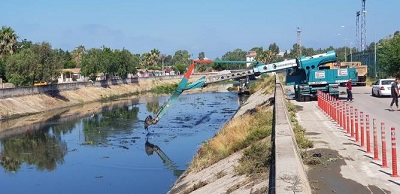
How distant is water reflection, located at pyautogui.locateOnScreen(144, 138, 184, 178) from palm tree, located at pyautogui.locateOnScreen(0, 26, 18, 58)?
65.2 metres

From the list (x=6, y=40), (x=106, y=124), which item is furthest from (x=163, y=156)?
(x=6, y=40)

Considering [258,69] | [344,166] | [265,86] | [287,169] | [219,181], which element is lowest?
[219,181]

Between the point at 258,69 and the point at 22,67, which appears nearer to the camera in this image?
A: the point at 258,69

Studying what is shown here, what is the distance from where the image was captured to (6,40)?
94.1 meters

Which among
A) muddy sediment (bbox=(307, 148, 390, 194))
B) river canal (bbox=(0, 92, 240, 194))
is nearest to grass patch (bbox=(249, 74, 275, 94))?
river canal (bbox=(0, 92, 240, 194))

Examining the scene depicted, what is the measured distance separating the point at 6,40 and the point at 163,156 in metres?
71.6

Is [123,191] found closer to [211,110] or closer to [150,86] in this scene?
[211,110]

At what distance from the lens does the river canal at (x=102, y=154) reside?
25.0 m

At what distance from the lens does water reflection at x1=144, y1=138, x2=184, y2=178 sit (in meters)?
26.8

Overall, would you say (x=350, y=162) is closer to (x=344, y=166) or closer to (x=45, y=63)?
(x=344, y=166)

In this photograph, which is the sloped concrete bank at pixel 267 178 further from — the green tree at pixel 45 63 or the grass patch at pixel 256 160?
the green tree at pixel 45 63

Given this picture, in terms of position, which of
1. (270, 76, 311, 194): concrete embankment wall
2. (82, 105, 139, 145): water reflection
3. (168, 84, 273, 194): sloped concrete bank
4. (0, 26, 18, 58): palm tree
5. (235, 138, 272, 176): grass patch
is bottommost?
(82, 105, 139, 145): water reflection

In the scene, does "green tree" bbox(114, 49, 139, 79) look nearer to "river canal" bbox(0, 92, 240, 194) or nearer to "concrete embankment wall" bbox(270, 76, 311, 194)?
"river canal" bbox(0, 92, 240, 194)

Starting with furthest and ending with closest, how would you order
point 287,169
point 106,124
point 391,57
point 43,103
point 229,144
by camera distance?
point 43,103 < point 391,57 < point 106,124 < point 229,144 < point 287,169
